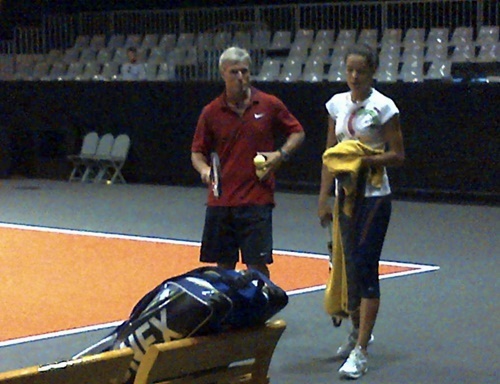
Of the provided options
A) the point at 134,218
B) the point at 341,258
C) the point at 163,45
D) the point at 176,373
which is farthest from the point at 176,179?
the point at 176,373

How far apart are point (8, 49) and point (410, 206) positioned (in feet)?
32.2

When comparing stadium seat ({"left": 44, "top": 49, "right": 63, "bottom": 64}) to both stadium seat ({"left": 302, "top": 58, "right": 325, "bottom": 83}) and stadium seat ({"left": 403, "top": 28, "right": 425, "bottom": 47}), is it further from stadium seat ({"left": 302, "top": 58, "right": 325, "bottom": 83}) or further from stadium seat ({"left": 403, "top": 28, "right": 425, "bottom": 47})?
stadium seat ({"left": 403, "top": 28, "right": 425, "bottom": 47})

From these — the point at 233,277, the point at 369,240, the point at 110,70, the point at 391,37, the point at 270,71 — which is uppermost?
the point at 233,277

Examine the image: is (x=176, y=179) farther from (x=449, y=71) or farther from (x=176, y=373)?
(x=176, y=373)

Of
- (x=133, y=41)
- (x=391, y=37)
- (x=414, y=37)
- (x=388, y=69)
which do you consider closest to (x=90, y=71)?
(x=133, y=41)

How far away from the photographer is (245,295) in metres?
3.76

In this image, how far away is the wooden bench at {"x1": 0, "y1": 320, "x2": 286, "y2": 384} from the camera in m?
3.42

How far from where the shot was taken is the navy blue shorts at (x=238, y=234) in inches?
244

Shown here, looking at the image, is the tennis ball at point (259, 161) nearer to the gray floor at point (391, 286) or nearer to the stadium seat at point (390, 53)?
the gray floor at point (391, 286)

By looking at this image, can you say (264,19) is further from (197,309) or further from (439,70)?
(197,309)

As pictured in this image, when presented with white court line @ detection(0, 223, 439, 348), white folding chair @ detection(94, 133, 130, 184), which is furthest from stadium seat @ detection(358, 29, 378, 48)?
white court line @ detection(0, 223, 439, 348)

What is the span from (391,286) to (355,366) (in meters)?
2.75

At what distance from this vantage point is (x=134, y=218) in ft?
42.7

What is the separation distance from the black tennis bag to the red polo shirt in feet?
7.53
